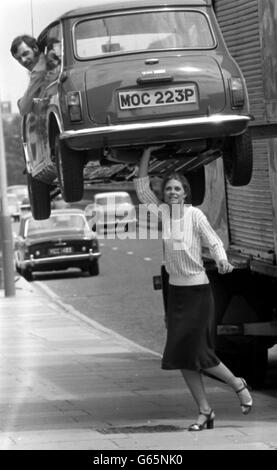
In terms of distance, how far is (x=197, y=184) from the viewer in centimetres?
1210

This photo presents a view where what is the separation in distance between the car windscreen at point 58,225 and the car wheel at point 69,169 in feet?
73.8

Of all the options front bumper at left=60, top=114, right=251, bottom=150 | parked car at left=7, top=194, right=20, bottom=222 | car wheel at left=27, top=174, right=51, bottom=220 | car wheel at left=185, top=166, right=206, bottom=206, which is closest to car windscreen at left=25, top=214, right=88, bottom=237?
car wheel at left=27, top=174, right=51, bottom=220

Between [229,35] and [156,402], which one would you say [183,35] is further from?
[156,402]

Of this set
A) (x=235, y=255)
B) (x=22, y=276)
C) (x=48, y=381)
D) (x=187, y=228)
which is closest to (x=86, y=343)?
(x=48, y=381)

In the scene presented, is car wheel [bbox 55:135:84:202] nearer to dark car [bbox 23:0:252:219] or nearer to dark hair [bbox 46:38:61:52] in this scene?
dark car [bbox 23:0:252:219]

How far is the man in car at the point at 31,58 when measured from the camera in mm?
10797

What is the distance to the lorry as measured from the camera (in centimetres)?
1073

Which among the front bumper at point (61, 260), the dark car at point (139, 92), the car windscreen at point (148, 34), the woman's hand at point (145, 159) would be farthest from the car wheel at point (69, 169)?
the front bumper at point (61, 260)

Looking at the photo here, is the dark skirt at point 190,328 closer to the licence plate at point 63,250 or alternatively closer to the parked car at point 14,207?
the licence plate at point 63,250

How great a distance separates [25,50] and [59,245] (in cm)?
2150

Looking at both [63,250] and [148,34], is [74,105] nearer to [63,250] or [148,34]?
[148,34]

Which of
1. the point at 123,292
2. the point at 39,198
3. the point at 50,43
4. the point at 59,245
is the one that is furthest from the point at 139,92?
the point at 59,245

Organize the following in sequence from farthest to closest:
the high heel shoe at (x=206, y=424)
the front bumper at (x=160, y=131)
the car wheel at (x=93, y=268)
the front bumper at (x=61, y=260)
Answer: the car wheel at (x=93, y=268)
the front bumper at (x=61, y=260)
the front bumper at (x=160, y=131)
the high heel shoe at (x=206, y=424)

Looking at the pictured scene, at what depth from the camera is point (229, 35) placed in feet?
38.8
